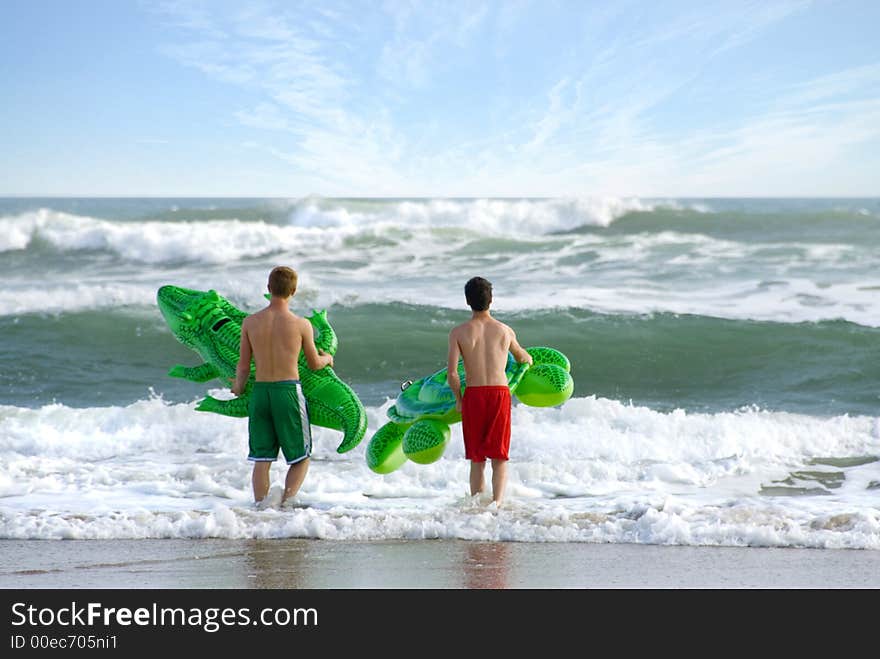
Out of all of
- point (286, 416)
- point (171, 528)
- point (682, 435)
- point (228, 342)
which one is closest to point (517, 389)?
point (286, 416)

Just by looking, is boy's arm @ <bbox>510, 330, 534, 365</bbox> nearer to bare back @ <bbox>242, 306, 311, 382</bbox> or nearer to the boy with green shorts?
the boy with green shorts

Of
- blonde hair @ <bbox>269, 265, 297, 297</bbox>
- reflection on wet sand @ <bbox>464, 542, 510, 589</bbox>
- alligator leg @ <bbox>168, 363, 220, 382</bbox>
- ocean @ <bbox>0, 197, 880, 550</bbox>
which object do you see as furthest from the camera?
alligator leg @ <bbox>168, 363, 220, 382</bbox>

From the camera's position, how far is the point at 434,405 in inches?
212

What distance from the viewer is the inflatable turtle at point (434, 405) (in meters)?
5.36

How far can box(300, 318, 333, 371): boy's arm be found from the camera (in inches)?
204

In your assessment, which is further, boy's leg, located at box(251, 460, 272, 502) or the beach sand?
boy's leg, located at box(251, 460, 272, 502)

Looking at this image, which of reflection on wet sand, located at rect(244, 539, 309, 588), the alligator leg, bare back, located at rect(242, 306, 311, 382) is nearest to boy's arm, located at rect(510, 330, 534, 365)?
bare back, located at rect(242, 306, 311, 382)

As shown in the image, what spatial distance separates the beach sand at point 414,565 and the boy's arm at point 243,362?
2.74ft

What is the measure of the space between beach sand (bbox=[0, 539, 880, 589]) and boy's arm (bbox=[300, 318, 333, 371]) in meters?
0.94

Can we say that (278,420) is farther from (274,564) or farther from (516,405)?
(516,405)

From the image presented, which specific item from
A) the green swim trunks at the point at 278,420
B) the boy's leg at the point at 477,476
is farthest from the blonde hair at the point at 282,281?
the boy's leg at the point at 477,476

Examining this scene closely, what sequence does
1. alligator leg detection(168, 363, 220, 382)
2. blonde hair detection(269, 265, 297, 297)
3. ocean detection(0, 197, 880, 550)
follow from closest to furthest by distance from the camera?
blonde hair detection(269, 265, 297, 297) → ocean detection(0, 197, 880, 550) → alligator leg detection(168, 363, 220, 382)

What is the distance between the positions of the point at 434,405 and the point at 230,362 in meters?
1.17
